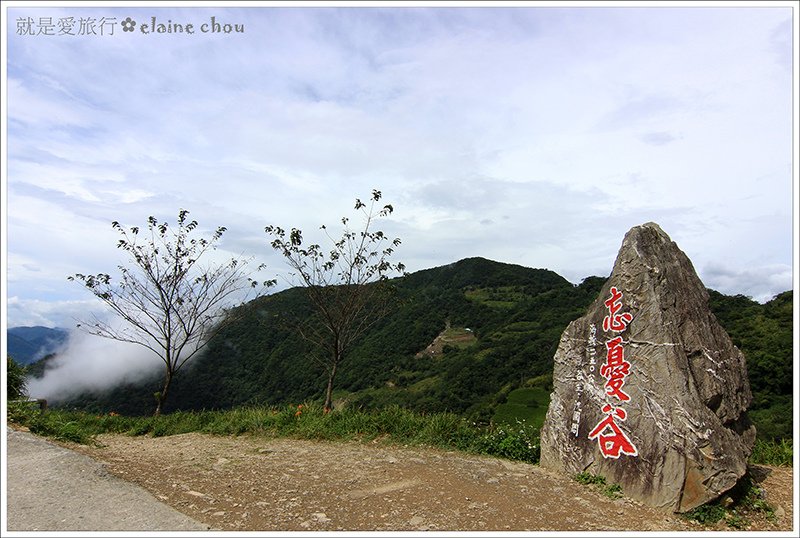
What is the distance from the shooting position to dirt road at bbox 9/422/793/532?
4609 millimetres

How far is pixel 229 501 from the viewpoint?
196 inches

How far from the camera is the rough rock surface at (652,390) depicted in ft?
17.0

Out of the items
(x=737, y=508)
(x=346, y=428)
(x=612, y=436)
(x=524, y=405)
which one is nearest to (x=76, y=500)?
(x=346, y=428)

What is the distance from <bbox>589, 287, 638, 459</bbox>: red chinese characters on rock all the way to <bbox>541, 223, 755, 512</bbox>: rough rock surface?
12 mm

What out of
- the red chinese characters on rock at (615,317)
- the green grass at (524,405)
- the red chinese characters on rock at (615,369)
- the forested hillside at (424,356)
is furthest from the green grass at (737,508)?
the green grass at (524,405)

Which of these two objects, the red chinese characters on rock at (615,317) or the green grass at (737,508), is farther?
the red chinese characters on rock at (615,317)

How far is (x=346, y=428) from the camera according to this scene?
26.6ft

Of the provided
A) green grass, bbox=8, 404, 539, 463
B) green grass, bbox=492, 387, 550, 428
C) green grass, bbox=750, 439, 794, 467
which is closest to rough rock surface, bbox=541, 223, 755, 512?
green grass, bbox=8, 404, 539, 463

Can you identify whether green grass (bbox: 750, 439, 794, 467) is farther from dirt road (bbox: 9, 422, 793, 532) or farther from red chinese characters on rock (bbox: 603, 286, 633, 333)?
red chinese characters on rock (bbox: 603, 286, 633, 333)

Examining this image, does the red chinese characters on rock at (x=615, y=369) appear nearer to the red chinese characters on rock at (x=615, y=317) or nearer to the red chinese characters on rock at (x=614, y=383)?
the red chinese characters on rock at (x=614, y=383)

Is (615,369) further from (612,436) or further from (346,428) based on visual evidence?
(346,428)

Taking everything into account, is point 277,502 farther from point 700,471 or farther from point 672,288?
point 672,288

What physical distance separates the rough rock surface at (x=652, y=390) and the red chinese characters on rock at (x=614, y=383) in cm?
1

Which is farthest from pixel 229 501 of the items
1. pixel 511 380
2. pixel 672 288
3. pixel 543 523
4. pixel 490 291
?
pixel 490 291
